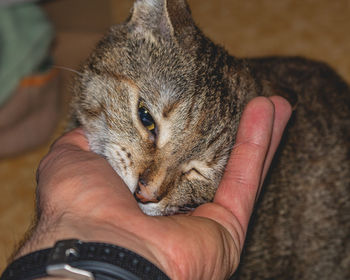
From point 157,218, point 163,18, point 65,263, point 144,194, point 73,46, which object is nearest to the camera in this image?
point 65,263

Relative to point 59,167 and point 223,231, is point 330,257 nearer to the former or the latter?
point 223,231

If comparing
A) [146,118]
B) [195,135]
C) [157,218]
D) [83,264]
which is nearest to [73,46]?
[146,118]

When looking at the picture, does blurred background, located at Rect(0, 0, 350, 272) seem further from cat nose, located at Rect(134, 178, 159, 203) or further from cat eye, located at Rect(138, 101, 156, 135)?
cat nose, located at Rect(134, 178, 159, 203)

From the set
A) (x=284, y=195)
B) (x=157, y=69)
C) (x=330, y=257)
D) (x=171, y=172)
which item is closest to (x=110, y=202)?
(x=171, y=172)

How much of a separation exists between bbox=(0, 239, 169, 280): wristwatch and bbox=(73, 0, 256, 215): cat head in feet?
1.17

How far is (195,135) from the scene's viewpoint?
1575mm

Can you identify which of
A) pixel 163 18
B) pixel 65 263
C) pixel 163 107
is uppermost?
pixel 163 18

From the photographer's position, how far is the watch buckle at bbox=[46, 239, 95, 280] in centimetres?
112

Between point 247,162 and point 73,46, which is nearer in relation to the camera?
point 247,162

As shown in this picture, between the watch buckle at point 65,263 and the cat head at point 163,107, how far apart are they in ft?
1.28

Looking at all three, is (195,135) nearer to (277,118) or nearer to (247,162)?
(247,162)

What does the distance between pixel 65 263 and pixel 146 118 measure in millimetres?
638

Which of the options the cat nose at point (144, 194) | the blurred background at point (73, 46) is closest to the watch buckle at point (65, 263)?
the cat nose at point (144, 194)

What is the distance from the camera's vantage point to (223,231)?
4.90 ft
